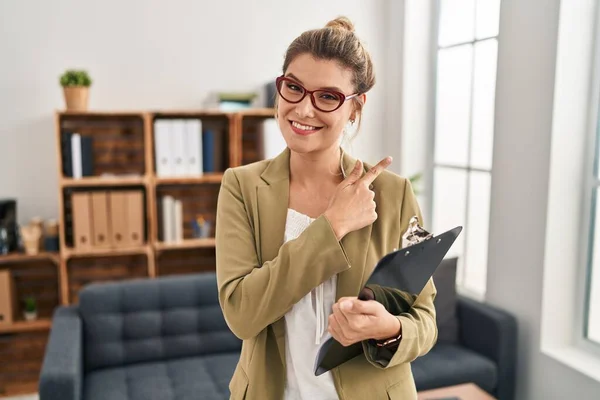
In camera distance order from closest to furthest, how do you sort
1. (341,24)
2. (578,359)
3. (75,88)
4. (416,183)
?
1. (341,24)
2. (578,359)
3. (75,88)
4. (416,183)

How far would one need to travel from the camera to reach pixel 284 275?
948 mm

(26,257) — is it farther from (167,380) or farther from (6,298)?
(167,380)

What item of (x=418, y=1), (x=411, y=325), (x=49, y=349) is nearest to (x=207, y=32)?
(x=418, y=1)

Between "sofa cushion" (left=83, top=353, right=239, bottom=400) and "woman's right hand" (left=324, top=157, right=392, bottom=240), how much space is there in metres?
1.74

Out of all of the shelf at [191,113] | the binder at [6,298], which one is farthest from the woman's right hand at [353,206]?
the binder at [6,298]

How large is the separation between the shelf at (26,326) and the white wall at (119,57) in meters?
0.63

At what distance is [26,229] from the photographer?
3143 mm

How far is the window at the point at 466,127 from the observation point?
124 inches

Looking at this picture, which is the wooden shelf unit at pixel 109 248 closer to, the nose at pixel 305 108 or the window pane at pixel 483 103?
the window pane at pixel 483 103

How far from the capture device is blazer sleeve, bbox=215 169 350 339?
0.95 m

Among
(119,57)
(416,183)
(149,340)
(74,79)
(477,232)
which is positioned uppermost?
(119,57)

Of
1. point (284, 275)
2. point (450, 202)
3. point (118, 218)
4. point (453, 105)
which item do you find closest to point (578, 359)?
point (450, 202)

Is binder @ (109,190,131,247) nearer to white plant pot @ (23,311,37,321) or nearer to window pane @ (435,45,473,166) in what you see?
white plant pot @ (23,311,37,321)

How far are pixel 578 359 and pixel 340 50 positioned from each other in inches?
83.5
